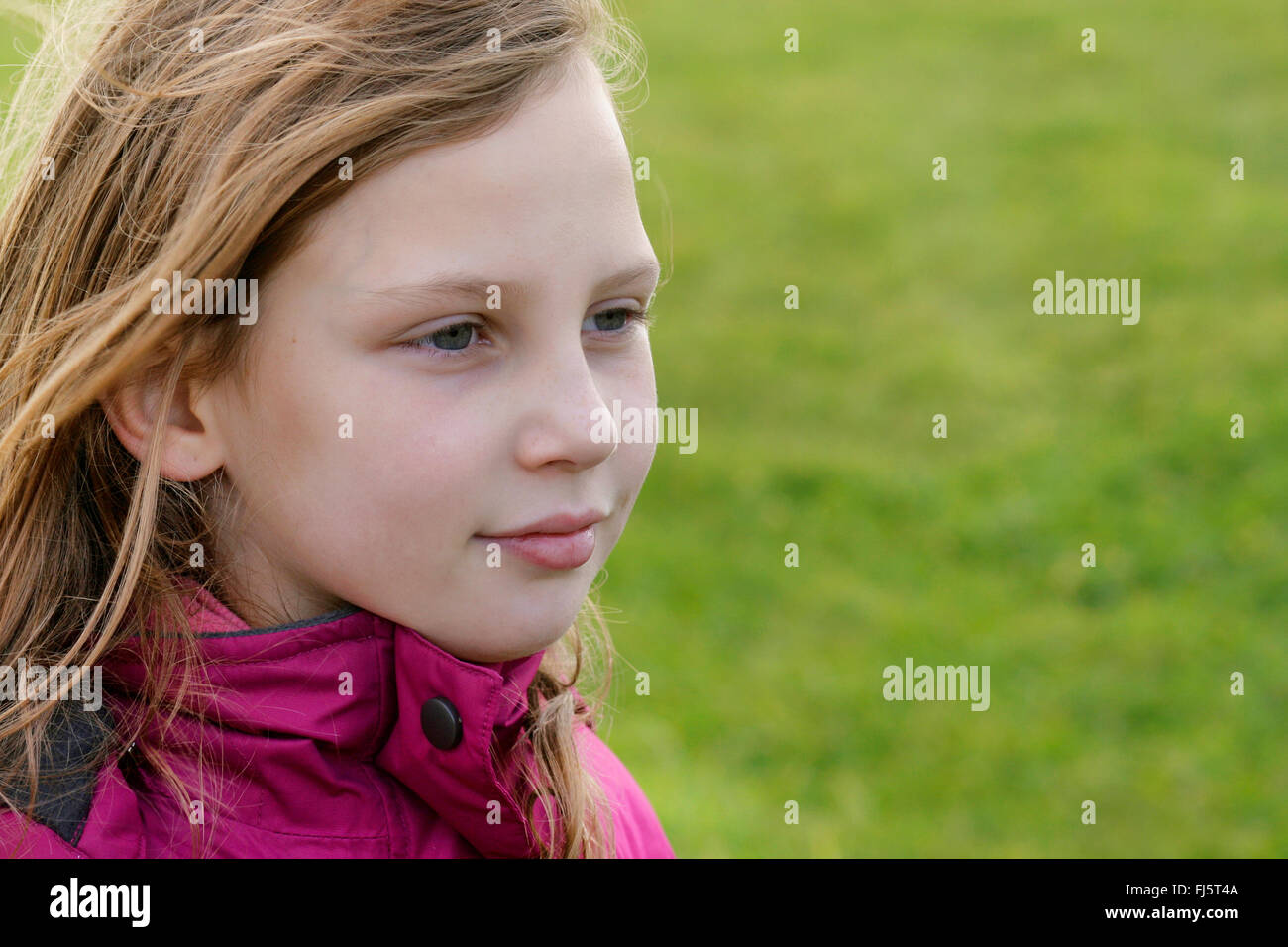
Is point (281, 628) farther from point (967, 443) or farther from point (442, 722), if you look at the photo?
point (967, 443)

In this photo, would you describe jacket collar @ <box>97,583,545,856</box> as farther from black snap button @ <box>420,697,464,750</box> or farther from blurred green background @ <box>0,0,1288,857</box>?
blurred green background @ <box>0,0,1288,857</box>

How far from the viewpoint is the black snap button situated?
1.91 meters

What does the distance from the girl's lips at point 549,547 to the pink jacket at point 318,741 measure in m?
0.17

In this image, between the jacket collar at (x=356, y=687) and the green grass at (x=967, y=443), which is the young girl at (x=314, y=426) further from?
the green grass at (x=967, y=443)

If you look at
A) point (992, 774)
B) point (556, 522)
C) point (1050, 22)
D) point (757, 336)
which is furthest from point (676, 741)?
point (1050, 22)

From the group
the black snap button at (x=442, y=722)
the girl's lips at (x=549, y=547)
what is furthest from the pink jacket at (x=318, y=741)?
the girl's lips at (x=549, y=547)

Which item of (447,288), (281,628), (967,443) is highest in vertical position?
(967,443)

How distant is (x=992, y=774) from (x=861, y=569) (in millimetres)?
1279

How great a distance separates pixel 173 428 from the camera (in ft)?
6.42

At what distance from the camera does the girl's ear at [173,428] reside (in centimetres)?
195

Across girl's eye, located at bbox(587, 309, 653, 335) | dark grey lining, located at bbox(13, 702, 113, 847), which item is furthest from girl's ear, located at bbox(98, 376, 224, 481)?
girl's eye, located at bbox(587, 309, 653, 335)

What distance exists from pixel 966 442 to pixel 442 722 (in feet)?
17.5

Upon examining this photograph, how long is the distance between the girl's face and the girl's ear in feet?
0.22

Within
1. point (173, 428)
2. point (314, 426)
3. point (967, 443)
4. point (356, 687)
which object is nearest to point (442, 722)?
point (356, 687)
